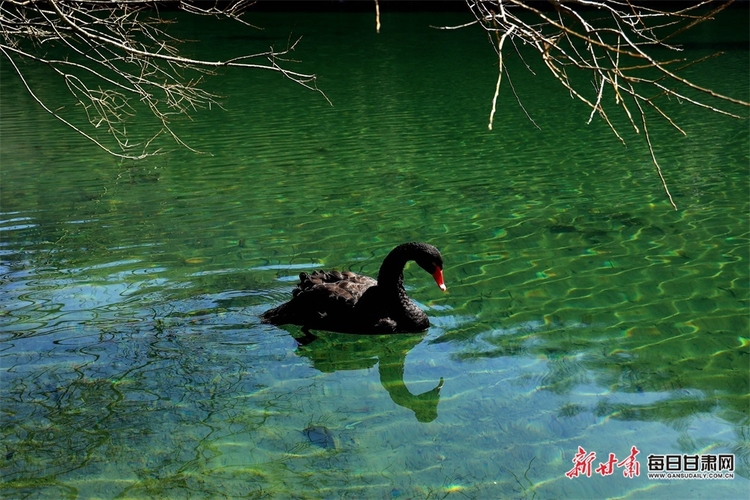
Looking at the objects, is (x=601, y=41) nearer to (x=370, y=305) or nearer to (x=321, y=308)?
(x=370, y=305)

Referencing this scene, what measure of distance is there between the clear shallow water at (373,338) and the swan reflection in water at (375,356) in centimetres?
3

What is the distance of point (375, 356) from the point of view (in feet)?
19.5

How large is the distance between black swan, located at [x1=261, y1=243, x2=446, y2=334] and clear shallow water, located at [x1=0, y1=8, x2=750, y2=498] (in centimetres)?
13

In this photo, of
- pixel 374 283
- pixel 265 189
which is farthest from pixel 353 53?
pixel 374 283

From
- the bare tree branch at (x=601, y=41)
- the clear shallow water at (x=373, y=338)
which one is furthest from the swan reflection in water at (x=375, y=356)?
the bare tree branch at (x=601, y=41)

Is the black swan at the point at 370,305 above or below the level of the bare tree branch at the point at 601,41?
below

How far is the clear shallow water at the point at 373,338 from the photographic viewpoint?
15.0 ft

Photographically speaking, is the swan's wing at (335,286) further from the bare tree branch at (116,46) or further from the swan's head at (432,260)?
the bare tree branch at (116,46)

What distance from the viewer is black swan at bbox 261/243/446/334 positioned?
612 centimetres

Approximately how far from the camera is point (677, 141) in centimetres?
1282

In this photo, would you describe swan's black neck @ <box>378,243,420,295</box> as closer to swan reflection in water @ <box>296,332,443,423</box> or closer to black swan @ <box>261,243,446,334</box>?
black swan @ <box>261,243,446,334</box>

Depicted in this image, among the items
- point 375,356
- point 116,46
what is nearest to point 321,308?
point 375,356

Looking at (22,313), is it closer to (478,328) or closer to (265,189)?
(478,328)

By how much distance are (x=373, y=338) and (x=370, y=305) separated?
0.24 m
